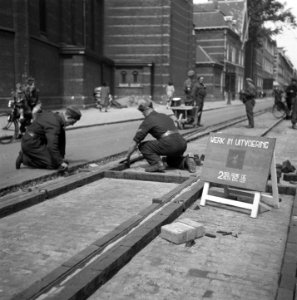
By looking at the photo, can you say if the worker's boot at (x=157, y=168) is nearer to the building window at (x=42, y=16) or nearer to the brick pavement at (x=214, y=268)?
the brick pavement at (x=214, y=268)

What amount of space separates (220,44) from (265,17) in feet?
41.2

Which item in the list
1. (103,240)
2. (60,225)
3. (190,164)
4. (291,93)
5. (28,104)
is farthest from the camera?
(291,93)

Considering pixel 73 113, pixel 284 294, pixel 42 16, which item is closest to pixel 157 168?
pixel 73 113

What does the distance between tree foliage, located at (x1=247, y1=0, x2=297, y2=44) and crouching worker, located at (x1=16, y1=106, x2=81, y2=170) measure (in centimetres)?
6039

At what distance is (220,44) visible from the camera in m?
58.6

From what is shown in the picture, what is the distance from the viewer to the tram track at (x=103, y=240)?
346 centimetres

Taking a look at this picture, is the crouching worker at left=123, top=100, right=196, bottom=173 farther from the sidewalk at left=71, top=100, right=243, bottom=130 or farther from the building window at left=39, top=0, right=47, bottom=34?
the building window at left=39, top=0, right=47, bottom=34

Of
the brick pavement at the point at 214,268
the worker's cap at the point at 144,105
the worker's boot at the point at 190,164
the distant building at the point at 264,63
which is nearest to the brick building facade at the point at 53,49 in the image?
the worker's cap at the point at 144,105

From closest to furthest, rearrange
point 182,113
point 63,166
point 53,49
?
point 63,166
point 182,113
point 53,49

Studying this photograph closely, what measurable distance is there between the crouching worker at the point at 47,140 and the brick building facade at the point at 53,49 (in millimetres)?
14734

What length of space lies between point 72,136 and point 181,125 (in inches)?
161

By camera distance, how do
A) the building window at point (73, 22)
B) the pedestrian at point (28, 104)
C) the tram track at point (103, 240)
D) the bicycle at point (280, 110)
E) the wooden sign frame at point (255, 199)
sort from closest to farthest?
the tram track at point (103, 240) → the wooden sign frame at point (255, 199) → the pedestrian at point (28, 104) → the bicycle at point (280, 110) → the building window at point (73, 22)

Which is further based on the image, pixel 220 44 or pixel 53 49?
pixel 220 44

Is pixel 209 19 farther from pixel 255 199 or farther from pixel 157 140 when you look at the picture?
pixel 255 199
